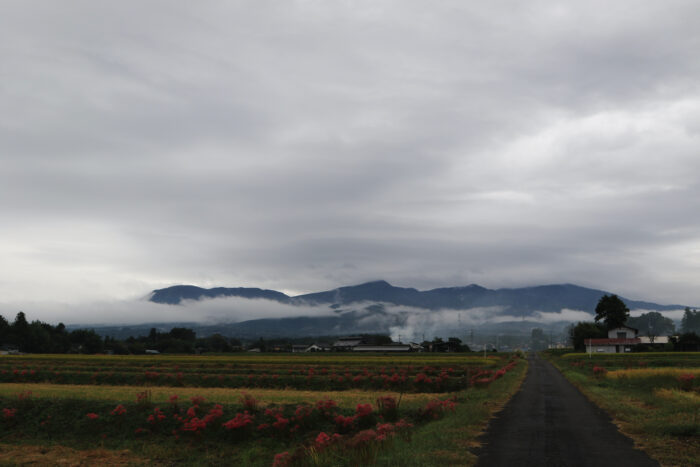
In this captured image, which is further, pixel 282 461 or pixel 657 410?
pixel 657 410

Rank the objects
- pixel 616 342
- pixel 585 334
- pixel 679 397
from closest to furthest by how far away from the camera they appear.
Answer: pixel 679 397
pixel 616 342
pixel 585 334

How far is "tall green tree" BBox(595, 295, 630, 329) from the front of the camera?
504ft

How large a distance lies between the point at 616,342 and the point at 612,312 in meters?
27.5

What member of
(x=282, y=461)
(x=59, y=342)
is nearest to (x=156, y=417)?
(x=282, y=461)

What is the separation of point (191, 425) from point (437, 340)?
175m

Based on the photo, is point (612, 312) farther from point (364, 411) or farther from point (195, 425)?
point (195, 425)

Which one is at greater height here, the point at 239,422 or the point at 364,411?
the point at 364,411

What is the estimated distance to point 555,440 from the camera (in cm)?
1931

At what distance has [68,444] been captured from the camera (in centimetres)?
2539

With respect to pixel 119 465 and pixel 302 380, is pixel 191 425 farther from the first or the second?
pixel 302 380

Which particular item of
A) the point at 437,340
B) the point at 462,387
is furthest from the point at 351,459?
the point at 437,340

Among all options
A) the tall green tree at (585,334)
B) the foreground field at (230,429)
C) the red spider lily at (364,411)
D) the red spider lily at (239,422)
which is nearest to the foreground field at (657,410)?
the foreground field at (230,429)

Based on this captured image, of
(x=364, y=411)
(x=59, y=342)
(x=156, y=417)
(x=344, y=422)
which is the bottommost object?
(x=59, y=342)

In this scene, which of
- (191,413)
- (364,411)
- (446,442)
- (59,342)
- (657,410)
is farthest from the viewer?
(59,342)
